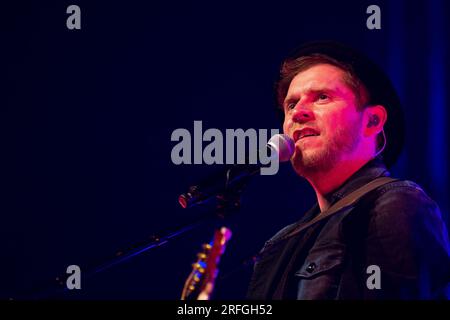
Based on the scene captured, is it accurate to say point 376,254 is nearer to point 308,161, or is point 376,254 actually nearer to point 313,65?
point 308,161

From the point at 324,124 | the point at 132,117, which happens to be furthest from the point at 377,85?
the point at 132,117

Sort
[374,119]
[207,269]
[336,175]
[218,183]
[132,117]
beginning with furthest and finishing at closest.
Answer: [132,117], [374,119], [336,175], [218,183], [207,269]

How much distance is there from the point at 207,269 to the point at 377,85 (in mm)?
1551

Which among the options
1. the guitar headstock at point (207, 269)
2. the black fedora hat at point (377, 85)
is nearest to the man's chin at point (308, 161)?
the black fedora hat at point (377, 85)

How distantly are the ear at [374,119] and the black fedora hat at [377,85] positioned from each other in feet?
0.09

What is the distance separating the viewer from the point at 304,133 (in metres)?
2.68

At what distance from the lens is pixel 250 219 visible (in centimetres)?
373

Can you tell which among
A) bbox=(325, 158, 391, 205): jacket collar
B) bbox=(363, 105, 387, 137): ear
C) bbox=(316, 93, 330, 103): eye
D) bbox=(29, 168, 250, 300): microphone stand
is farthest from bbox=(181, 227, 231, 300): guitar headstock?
bbox=(363, 105, 387, 137): ear

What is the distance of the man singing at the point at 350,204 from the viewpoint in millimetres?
2068

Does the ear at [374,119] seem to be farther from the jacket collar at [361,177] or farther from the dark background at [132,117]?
the dark background at [132,117]

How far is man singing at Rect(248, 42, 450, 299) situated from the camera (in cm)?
207
